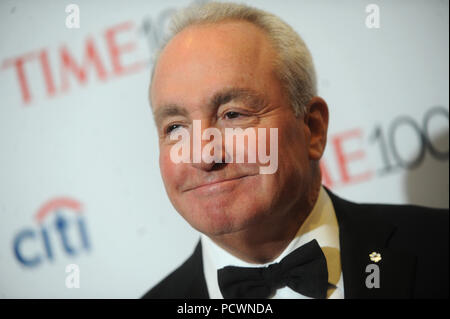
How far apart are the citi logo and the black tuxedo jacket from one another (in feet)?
0.98

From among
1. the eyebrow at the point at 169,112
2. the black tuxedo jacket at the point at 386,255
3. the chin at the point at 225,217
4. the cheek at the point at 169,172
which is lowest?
the black tuxedo jacket at the point at 386,255

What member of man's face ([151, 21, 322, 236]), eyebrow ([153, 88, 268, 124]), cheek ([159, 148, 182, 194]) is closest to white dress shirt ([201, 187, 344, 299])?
man's face ([151, 21, 322, 236])

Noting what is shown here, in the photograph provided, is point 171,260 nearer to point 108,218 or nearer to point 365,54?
point 108,218

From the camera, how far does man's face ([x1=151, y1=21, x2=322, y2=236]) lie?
1.12 metres

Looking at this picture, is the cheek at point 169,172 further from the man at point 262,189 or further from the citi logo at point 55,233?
the citi logo at point 55,233

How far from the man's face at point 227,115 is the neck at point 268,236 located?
0.03 m

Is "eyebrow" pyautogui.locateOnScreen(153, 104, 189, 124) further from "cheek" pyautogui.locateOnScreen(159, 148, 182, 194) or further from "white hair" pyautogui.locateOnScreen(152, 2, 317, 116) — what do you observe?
"white hair" pyautogui.locateOnScreen(152, 2, 317, 116)

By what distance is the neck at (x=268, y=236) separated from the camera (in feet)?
3.96

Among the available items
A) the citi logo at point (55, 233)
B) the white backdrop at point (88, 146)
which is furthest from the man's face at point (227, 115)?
the citi logo at point (55, 233)

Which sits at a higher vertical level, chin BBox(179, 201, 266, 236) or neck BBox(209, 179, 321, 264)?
chin BBox(179, 201, 266, 236)

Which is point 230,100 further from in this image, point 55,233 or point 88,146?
point 55,233

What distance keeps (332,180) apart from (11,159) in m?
1.04

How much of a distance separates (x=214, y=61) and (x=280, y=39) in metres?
0.20

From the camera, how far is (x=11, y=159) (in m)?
1.54
